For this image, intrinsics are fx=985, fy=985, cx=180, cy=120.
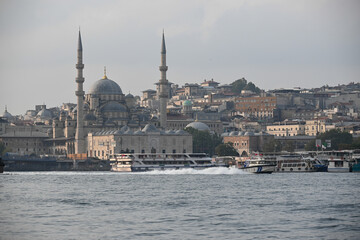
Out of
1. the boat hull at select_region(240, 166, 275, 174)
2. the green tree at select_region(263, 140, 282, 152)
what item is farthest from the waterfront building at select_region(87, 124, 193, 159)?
the boat hull at select_region(240, 166, 275, 174)

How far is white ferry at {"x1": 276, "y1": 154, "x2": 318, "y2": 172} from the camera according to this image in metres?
87.9

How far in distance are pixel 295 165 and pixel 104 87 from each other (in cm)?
5539

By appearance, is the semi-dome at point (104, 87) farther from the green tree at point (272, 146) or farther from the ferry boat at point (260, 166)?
the ferry boat at point (260, 166)

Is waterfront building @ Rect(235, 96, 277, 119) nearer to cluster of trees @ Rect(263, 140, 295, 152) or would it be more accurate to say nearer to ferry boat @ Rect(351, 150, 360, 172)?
cluster of trees @ Rect(263, 140, 295, 152)

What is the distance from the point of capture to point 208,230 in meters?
36.0

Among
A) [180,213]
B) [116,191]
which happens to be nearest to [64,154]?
[116,191]

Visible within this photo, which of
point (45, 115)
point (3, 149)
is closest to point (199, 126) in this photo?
point (3, 149)

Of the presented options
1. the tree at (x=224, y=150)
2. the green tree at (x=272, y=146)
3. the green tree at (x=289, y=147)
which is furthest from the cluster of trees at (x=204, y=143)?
the green tree at (x=289, y=147)

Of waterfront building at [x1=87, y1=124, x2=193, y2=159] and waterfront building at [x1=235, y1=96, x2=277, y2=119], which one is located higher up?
waterfront building at [x1=235, y1=96, x2=277, y2=119]

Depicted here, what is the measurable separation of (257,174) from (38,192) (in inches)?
1200

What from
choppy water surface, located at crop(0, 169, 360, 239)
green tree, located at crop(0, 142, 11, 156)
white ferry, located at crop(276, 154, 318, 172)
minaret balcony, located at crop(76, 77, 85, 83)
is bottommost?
choppy water surface, located at crop(0, 169, 360, 239)

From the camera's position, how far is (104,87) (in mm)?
139625

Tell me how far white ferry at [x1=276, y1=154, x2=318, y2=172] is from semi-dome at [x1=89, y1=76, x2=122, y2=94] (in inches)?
2053

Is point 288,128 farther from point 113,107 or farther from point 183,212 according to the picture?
point 183,212
